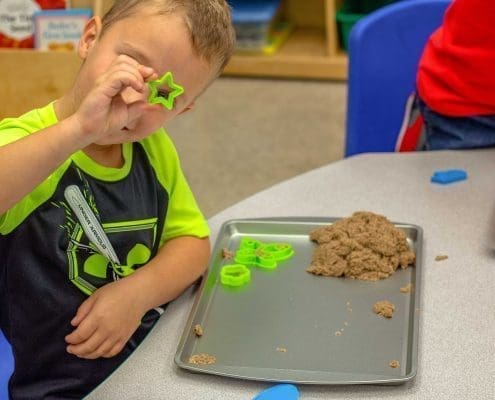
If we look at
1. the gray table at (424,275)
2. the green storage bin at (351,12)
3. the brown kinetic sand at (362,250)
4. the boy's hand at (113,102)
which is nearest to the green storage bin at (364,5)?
the green storage bin at (351,12)

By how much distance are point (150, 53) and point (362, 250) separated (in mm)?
332

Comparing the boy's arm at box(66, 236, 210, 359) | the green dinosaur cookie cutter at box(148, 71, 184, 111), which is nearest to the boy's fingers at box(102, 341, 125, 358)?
the boy's arm at box(66, 236, 210, 359)

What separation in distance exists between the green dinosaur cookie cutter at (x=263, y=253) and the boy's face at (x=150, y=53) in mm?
212

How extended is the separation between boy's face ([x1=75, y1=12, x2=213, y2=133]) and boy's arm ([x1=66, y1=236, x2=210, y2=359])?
0.54 ft

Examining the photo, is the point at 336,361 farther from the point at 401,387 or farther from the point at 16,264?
the point at 16,264

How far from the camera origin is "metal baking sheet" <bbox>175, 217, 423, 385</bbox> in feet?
2.36

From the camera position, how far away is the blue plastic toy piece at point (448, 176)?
1070 millimetres

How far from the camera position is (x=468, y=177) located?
1081mm

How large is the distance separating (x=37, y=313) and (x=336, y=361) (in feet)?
1.07

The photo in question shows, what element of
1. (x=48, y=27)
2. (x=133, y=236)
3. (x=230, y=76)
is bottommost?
(x=230, y=76)

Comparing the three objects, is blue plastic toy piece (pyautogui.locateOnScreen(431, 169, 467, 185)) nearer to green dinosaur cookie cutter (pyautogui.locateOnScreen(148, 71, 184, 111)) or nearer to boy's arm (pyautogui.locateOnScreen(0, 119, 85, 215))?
green dinosaur cookie cutter (pyautogui.locateOnScreen(148, 71, 184, 111))

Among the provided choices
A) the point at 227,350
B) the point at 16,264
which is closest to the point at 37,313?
the point at 16,264

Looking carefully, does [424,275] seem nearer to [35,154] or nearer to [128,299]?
[128,299]

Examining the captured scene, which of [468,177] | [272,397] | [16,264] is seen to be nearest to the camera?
[272,397]
